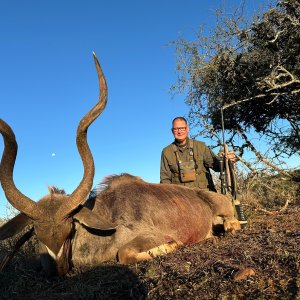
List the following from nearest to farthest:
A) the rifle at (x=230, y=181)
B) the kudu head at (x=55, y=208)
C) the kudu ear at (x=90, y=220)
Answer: the kudu head at (x=55, y=208)
the kudu ear at (x=90, y=220)
the rifle at (x=230, y=181)

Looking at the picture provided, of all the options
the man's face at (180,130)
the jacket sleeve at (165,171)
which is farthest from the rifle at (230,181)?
the jacket sleeve at (165,171)

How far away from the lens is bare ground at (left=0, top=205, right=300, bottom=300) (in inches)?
Answer: 112

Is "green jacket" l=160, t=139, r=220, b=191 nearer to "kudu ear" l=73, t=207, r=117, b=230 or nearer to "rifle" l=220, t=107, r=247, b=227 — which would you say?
"rifle" l=220, t=107, r=247, b=227

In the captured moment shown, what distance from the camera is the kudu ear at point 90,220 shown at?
4797 mm

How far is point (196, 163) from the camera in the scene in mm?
7555

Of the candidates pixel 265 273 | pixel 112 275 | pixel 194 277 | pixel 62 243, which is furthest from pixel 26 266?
pixel 265 273

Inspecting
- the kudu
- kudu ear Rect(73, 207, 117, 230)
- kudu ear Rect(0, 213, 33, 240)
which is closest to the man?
the kudu

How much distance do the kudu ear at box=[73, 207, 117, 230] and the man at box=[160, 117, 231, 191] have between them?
2.85m

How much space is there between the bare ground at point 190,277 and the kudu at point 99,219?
1.05 feet

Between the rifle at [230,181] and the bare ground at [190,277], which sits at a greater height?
the rifle at [230,181]

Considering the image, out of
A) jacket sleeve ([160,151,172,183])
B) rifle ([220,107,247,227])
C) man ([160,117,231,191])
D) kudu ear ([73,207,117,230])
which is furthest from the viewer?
jacket sleeve ([160,151,172,183])

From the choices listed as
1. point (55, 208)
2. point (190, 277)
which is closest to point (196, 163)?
point (55, 208)

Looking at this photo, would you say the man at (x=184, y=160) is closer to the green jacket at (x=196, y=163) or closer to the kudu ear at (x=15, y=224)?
the green jacket at (x=196, y=163)

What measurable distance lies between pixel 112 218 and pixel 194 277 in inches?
92.0
